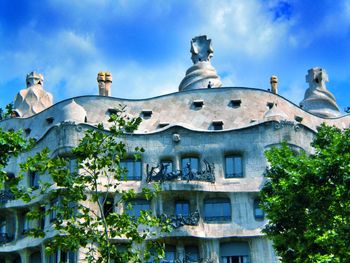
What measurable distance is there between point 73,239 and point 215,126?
2156 centimetres

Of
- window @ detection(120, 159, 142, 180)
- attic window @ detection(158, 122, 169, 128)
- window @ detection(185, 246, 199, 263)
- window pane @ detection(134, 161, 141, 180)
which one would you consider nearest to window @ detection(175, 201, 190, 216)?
window @ detection(185, 246, 199, 263)

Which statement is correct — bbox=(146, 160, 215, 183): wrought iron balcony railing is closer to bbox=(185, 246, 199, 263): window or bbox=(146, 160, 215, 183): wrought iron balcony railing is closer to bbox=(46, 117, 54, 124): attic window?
bbox=(185, 246, 199, 263): window

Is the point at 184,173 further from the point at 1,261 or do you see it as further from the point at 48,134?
the point at 1,261

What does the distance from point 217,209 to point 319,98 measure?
12260 mm

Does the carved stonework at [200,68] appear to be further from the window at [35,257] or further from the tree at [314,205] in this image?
the tree at [314,205]

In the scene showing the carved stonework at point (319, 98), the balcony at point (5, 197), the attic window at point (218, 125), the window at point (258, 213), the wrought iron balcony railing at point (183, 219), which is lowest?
the wrought iron balcony railing at point (183, 219)

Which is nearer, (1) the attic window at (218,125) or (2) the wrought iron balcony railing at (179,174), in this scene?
(2) the wrought iron balcony railing at (179,174)

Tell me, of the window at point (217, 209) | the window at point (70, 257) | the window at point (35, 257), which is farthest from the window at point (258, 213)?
the window at point (35, 257)

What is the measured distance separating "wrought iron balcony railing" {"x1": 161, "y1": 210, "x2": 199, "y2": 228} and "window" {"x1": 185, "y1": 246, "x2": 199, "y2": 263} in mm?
1335

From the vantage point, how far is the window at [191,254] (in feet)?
116

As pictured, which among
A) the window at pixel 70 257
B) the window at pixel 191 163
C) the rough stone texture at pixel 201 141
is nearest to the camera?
the window at pixel 70 257

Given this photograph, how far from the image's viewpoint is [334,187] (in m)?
25.5

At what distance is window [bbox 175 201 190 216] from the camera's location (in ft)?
120

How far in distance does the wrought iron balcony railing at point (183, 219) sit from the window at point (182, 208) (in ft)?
2.49
